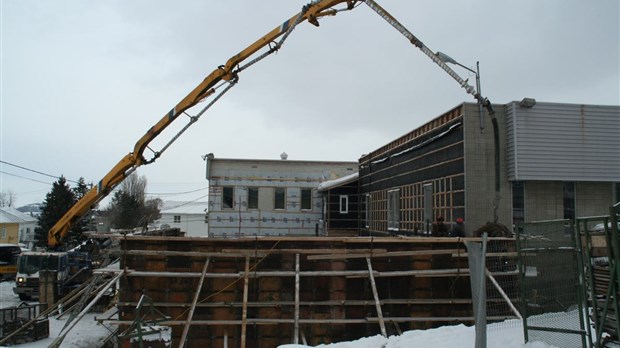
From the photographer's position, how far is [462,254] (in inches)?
412

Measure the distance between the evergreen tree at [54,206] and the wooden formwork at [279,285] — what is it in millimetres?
34284

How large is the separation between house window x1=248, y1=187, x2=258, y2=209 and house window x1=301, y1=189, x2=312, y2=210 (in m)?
3.08

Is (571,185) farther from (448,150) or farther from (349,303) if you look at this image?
(349,303)

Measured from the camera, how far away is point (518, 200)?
12.6 meters

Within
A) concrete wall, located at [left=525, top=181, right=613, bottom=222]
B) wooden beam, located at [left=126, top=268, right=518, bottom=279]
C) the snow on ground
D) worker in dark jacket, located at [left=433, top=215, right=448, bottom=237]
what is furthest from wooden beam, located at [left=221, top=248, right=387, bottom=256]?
concrete wall, located at [left=525, top=181, right=613, bottom=222]

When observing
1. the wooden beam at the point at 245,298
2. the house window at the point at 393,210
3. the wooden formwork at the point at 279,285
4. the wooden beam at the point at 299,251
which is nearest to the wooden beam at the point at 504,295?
the wooden formwork at the point at 279,285

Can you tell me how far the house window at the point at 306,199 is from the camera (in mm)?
30562

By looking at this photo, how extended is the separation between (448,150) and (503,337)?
7.58m

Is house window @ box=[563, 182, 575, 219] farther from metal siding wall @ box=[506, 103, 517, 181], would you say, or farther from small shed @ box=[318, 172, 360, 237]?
small shed @ box=[318, 172, 360, 237]

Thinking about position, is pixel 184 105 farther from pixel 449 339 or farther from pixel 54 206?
pixel 54 206

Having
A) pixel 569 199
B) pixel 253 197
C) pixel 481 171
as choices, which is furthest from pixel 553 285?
pixel 253 197

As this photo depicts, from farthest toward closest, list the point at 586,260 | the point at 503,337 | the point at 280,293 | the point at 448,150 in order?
the point at 448,150 → the point at 280,293 → the point at 503,337 → the point at 586,260

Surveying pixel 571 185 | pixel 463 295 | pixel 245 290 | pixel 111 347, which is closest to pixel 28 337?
pixel 111 347

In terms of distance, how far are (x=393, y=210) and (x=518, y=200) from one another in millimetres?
6704
